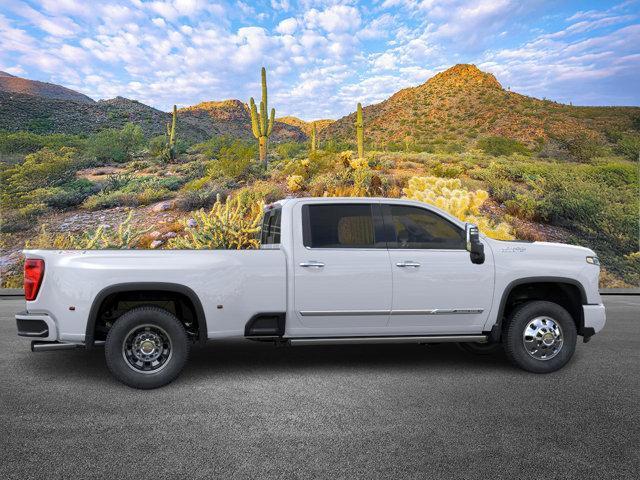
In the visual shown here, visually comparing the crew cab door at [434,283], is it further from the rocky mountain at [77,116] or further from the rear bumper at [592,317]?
the rocky mountain at [77,116]

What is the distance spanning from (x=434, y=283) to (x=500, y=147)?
32348 millimetres

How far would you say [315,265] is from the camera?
6254 millimetres

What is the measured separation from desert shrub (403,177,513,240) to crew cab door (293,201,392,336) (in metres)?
9.00

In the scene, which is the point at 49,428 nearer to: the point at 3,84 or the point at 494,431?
the point at 494,431

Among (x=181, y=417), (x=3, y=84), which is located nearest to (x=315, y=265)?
(x=181, y=417)

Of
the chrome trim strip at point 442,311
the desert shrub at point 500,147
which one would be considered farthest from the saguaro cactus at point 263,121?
the chrome trim strip at point 442,311

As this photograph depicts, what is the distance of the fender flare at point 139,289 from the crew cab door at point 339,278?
99cm

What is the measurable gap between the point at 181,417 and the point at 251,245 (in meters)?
10.6

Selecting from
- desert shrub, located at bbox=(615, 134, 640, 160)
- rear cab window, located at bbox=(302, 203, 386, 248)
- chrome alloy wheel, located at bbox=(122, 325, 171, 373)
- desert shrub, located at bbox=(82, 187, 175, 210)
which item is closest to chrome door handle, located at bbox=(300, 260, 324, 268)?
rear cab window, located at bbox=(302, 203, 386, 248)

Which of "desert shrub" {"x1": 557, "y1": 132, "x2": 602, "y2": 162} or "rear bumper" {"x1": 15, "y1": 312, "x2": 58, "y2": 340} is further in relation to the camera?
"desert shrub" {"x1": 557, "y1": 132, "x2": 602, "y2": 162}

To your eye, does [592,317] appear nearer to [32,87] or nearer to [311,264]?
[311,264]

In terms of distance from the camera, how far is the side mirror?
617 cm

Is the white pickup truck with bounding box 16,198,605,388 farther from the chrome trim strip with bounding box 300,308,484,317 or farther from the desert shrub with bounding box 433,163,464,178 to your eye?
the desert shrub with bounding box 433,163,464,178

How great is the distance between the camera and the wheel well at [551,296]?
6926 mm
